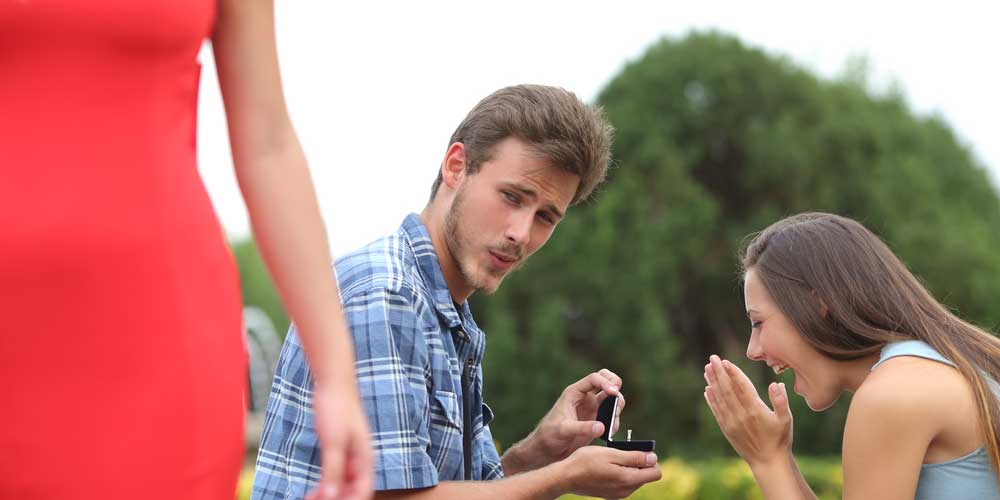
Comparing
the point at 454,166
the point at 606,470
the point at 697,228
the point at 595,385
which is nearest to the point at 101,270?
the point at 606,470

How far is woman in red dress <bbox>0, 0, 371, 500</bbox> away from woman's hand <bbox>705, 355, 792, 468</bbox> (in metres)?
2.02

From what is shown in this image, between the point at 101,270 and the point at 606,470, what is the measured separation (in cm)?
195

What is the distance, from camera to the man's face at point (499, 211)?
3.37m

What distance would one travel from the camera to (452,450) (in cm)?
316

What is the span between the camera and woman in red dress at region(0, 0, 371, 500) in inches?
50.8

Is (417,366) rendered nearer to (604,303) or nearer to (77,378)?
(77,378)

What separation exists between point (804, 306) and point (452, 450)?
101 centimetres

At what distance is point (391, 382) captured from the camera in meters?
2.87

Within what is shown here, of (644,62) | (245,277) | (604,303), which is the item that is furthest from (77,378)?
(245,277)

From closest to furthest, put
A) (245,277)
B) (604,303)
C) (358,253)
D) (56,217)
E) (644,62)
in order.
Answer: (56,217) < (358,253) < (604,303) < (644,62) < (245,277)

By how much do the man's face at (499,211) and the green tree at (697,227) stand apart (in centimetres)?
742

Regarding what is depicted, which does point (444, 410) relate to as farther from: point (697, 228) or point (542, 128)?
point (697, 228)

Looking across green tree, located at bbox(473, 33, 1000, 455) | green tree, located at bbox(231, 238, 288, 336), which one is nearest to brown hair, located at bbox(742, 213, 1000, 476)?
green tree, located at bbox(473, 33, 1000, 455)

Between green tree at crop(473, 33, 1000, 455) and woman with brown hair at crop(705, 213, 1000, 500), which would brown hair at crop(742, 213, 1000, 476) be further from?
green tree at crop(473, 33, 1000, 455)
